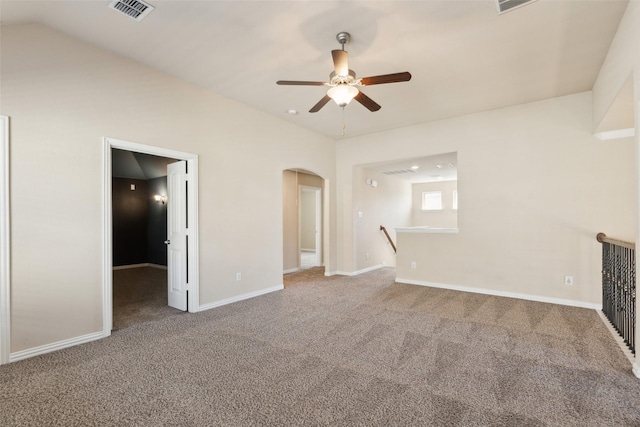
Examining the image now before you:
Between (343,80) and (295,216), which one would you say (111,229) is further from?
(295,216)

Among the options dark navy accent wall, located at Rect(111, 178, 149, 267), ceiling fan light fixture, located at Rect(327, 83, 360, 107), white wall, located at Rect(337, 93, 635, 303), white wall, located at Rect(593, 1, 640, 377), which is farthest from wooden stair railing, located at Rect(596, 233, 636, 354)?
dark navy accent wall, located at Rect(111, 178, 149, 267)

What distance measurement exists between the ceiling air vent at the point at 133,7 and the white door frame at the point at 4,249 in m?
1.37

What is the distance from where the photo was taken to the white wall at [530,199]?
13.3 feet

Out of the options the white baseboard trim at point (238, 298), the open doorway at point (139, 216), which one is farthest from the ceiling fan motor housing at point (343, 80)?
the open doorway at point (139, 216)

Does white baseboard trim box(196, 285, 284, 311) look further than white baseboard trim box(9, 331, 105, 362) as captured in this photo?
Yes

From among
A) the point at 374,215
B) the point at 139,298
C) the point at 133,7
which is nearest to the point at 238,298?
the point at 139,298

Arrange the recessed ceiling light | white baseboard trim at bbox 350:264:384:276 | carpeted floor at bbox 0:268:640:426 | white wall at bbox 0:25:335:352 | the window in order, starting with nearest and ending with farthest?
1. carpeted floor at bbox 0:268:640:426
2. white wall at bbox 0:25:335:352
3. white baseboard trim at bbox 350:264:384:276
4. the recessed ceiling light
5. the window

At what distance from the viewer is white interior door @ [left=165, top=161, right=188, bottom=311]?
404 centimetres

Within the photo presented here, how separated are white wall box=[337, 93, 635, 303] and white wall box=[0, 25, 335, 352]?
371 cm

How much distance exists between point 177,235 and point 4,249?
1.78m

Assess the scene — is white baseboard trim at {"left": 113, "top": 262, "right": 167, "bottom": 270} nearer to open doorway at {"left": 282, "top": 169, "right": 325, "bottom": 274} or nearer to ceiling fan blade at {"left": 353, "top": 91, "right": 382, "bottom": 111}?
open doorway at {"left": 282, "top": 169, "right": 325, "bottom": 274}

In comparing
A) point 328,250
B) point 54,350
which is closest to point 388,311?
point 328,250

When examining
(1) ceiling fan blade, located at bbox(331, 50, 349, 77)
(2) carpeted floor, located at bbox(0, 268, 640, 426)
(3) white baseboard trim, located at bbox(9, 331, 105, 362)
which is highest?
(1) ceiling fan blade, located at bbox(331, 50, 349, 77)

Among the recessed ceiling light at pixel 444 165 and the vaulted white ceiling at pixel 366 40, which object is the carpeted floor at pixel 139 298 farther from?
the recessed ceiling light at pixel 444 165
